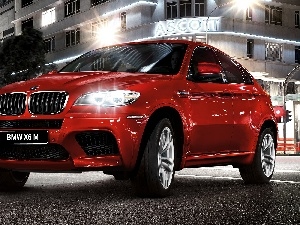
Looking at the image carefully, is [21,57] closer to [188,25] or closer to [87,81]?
[188,25]

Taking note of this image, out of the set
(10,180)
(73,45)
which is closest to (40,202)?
(10,180)

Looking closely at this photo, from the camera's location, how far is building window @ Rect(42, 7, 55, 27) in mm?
53381

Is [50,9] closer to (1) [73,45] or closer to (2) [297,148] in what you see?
(1) [73,45]

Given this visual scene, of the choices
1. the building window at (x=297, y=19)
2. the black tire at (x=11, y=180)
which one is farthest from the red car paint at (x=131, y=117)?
the building window at (x=297, y=19)

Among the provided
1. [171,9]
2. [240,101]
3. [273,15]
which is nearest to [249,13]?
[273,15]

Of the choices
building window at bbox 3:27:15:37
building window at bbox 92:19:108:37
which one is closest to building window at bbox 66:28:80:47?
building window at bbox 92:19:108:37

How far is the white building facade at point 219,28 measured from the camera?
134 ft

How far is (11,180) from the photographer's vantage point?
8.05m

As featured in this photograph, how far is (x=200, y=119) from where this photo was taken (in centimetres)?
777

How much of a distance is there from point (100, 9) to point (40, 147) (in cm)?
4027

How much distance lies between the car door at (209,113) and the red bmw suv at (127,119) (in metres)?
0.01

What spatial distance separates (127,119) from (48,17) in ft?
159

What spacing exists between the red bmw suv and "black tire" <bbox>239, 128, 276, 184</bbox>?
77 cm

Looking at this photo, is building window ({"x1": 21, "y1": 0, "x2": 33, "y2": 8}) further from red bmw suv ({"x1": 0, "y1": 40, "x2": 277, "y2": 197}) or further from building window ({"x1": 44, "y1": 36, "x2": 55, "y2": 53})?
red bmw suv ({"x1": 0, "y1": 40, "x2": 277, "y2": 197})
